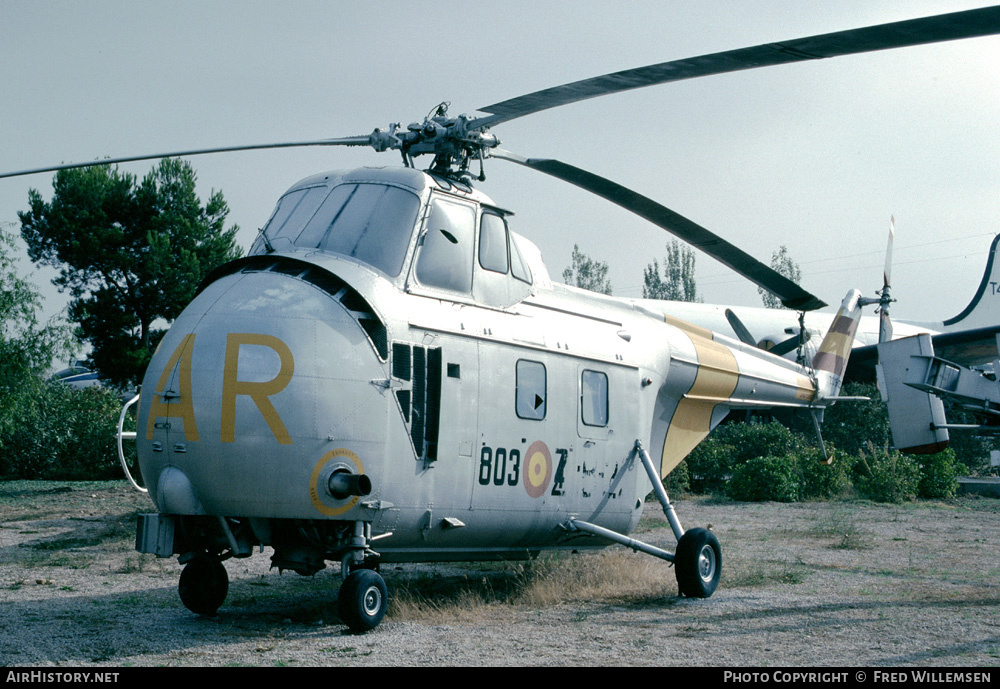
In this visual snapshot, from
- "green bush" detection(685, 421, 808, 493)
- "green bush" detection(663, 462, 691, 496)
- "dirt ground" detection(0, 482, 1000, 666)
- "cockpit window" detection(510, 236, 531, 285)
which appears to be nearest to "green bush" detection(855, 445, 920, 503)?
"green bush" detection(685, 421, 808, 493)

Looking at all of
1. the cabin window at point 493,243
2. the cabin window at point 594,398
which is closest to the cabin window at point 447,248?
the cabin window at point 493,243

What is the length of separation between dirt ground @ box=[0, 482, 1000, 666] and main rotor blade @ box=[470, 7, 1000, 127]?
4.64 metres

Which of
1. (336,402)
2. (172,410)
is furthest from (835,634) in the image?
(172,410)

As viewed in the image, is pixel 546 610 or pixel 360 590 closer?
pixel 360 590

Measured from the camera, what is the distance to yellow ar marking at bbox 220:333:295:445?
6.77 metres

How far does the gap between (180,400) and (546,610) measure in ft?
13.6

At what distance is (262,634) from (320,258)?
3.21m

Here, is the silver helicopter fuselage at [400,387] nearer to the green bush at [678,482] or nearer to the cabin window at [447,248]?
the cabin window at [447,248]

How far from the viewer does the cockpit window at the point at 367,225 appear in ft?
25.9

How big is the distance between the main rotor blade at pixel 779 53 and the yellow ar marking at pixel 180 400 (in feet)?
12.8

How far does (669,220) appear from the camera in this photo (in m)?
10.2

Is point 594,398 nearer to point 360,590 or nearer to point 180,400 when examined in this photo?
point 360,590

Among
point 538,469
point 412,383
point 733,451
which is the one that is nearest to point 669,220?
point 538,469
